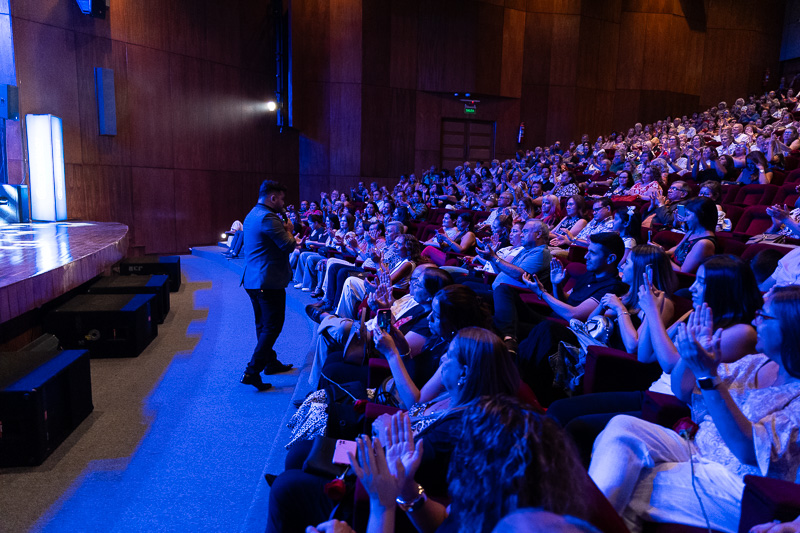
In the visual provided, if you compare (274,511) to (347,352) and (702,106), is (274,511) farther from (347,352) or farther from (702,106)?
(702,106)

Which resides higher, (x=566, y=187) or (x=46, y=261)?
(x=566, y=187)

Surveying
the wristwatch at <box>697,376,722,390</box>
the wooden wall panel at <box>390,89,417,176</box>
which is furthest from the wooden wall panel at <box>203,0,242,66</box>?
the wristwatch at <box>697,376,722,390</box>

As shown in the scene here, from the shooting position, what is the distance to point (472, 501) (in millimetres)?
829

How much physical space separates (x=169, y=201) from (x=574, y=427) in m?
9.23

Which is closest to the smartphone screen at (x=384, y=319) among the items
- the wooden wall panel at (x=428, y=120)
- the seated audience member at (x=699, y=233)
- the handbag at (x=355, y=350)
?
the handbag at (x=355, y=350)

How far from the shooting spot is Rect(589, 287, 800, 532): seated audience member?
1.23m

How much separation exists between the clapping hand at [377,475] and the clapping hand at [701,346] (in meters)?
0.72

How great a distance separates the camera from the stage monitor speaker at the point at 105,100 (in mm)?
8305

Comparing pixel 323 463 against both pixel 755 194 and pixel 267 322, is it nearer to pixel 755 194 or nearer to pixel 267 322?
pixel 267 322

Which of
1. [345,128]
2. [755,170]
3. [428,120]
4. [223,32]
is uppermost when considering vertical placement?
[223,32]

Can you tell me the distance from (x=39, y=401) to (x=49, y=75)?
24.4ft

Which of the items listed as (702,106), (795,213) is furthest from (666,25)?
(795,213)

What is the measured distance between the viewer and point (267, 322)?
126 inches

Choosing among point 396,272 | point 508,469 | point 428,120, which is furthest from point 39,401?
point 428,120
